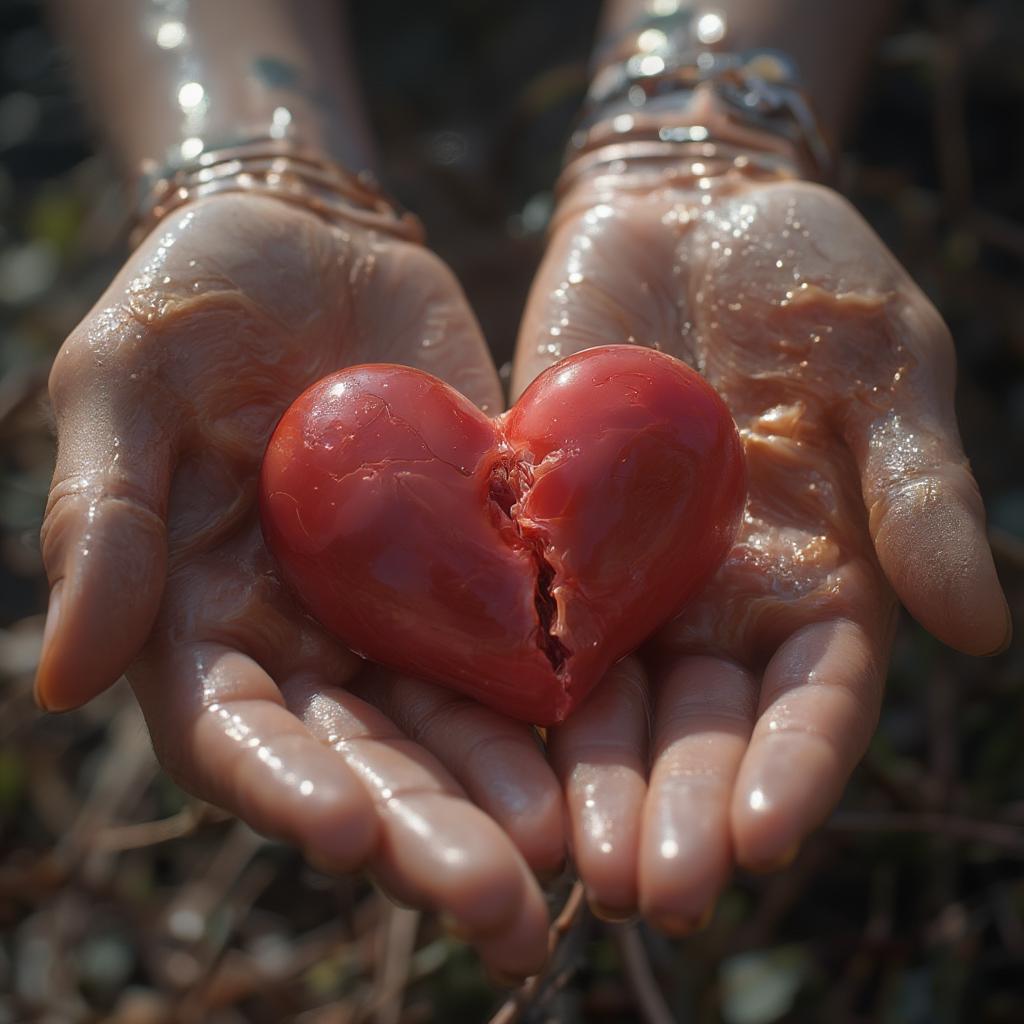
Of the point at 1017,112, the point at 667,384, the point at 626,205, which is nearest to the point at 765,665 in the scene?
the point at 667,384

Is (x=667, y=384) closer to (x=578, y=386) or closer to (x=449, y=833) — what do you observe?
(x=578, y=386)

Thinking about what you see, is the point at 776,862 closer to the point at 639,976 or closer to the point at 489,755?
the point at 489,755

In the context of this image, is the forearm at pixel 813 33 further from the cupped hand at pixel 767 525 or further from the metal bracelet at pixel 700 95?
the cupped hand at pixel 767 525

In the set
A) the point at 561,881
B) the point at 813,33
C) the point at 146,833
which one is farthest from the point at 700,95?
the point at 146,833

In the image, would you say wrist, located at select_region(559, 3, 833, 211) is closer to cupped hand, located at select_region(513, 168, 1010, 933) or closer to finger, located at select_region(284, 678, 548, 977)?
cupped hand, located at select_region(513, 168, 1010, 933)

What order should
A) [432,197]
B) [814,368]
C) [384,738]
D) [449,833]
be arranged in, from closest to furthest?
[449,833] → [384,738] → [814,368] → [432,197]

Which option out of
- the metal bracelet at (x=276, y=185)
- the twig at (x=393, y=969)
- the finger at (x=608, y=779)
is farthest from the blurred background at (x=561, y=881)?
the metal bracelet at (x=276, y=185)

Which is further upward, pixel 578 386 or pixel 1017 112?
pixel 578 386
